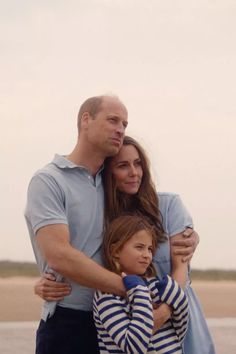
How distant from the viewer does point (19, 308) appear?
49.3ft

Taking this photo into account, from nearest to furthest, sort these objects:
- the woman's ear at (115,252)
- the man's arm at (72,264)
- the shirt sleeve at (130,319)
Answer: the shirt sleeve at (130,319) < the man's arm at (72,264) < the woman's ear at (115,252)

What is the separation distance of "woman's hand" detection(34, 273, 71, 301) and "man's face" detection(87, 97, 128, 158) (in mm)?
577

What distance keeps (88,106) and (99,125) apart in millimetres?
133

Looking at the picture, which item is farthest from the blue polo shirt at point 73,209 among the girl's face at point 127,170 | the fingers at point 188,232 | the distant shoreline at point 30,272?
the distant shoreline at point 30,272

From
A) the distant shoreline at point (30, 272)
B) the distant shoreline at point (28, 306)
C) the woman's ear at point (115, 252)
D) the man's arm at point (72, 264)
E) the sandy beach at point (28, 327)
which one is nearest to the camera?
the man's arm at point (72, 264)

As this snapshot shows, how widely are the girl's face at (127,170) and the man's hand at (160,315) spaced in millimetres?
529

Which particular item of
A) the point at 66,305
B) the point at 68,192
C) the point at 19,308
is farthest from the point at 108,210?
the point at 19,308

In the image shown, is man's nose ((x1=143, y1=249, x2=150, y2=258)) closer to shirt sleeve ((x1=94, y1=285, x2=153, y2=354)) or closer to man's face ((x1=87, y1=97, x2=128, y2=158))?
shirt sleeve ((x1=94, y1=285, x2=153, y2=354))

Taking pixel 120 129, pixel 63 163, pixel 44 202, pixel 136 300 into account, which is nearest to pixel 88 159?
pixel 63 163

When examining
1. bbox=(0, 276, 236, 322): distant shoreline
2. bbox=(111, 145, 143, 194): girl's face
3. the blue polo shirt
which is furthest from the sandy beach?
bbox=(111, 145, 143, 194): girl's face

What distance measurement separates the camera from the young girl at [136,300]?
3.26 m

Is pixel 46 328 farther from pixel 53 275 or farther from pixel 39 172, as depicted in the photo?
pixel 39 172

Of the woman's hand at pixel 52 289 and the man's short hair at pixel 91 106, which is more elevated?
the man's short hair at pixel 91 106

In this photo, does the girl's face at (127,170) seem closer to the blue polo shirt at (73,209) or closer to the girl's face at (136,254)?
the blue polo shirt at (73,209)
